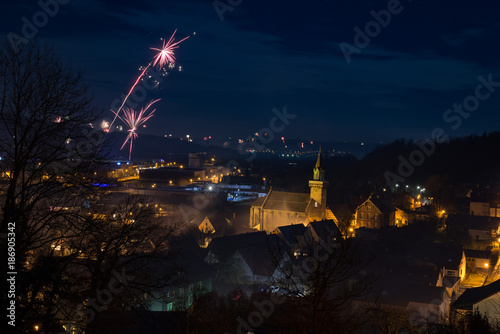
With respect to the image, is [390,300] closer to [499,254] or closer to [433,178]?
[499,254]

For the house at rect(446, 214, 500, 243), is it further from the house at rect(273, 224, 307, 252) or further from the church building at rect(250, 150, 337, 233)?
the house at rect(273, 224, 307, 252)

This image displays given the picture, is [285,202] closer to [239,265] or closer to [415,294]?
[239,265]

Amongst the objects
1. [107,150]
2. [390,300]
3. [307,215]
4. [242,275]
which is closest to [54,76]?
[107,150]

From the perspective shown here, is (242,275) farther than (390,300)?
Yes

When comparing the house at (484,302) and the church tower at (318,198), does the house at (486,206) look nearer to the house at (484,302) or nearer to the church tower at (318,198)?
the church tower at (318,198)

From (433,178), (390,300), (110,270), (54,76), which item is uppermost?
(433,178)

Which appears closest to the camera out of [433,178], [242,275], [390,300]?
[390,300]

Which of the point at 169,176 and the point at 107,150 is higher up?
the point at 169,176

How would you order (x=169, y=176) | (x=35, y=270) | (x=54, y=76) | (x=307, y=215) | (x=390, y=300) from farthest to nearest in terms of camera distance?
(x=169, y=176)
(x=307, y=215)
(x=390, y=300)
(x=54, y=76)
(x=35, y=270)
